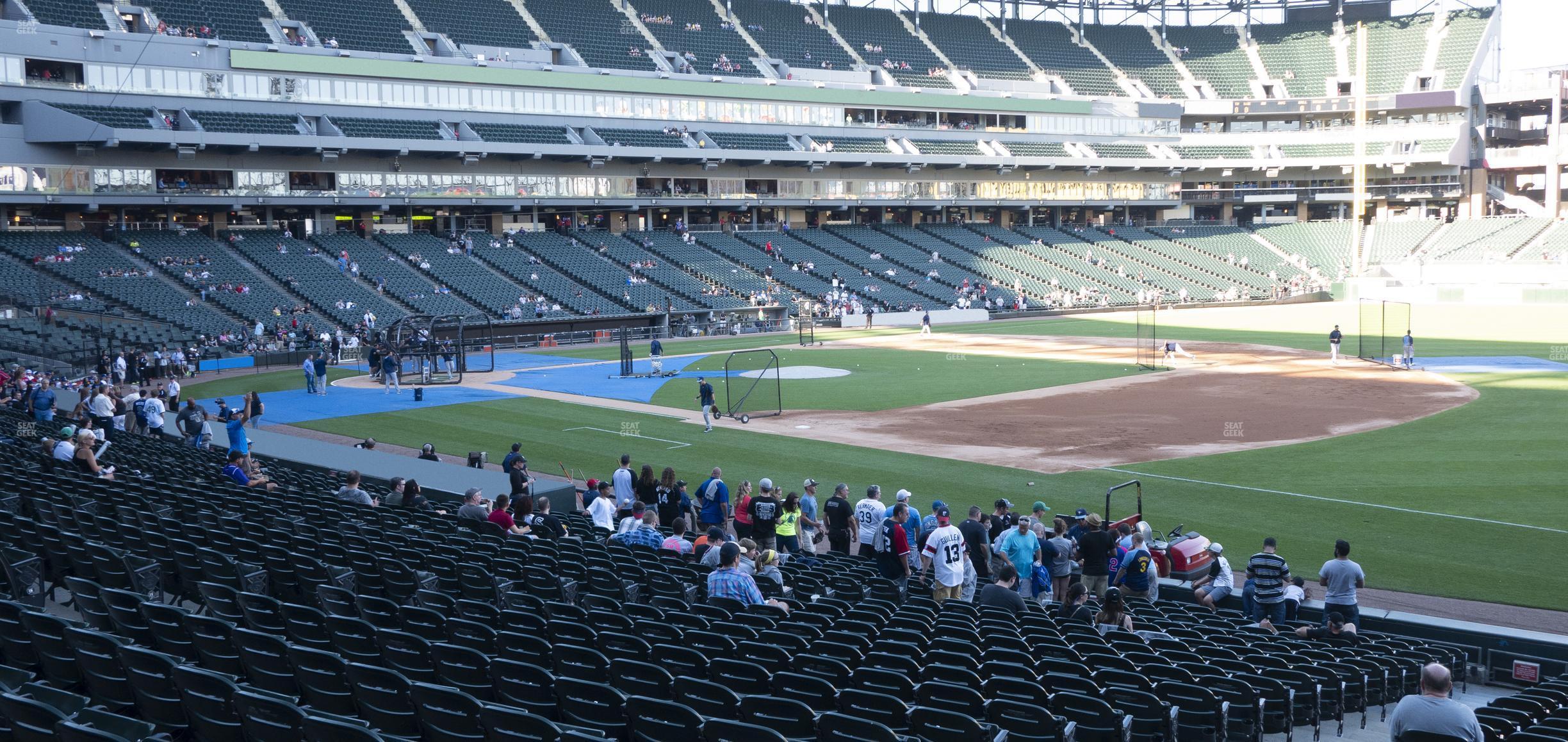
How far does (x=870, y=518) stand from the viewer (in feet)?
57.3

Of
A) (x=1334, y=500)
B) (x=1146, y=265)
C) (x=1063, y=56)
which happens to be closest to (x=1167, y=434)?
(x=1334, y=500)

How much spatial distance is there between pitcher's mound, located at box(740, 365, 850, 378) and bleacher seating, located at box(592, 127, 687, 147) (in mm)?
33576

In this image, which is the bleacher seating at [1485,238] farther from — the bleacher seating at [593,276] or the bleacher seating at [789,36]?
the bleacher seating at [593,276]

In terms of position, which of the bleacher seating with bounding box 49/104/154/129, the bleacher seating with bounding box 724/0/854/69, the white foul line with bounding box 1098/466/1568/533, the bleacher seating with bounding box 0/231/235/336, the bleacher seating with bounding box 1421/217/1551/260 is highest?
the bleacher seating with bounding box 724/0/854/69

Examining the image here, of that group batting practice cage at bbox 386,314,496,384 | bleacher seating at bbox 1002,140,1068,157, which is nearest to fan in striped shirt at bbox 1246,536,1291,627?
batting practice cage at bbox 386,314,496,384

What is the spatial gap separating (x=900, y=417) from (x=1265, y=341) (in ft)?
95.2

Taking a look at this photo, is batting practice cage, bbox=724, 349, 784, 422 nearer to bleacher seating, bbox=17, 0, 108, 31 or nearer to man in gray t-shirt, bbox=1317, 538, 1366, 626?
man in gray t-shirt, bbox=1317, 538, 1366, 626

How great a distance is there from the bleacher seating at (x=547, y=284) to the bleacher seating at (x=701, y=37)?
22.5 meters

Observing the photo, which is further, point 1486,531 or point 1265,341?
point 1265,341

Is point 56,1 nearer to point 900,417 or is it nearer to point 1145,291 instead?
point 900,417

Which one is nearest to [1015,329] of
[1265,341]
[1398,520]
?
[1265,341]

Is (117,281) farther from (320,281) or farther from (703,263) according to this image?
(703,263)

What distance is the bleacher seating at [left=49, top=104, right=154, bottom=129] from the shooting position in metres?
60.9

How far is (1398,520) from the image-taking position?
2197 centimetres
